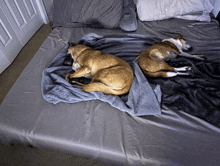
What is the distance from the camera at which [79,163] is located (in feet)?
5.08

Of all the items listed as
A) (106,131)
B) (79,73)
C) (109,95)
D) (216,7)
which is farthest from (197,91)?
(216,7)

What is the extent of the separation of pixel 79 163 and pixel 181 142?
112 centimetres

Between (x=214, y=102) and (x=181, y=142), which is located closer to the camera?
(x=181, y=142)

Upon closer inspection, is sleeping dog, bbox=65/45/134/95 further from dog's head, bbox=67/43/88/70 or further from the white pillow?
the white pillow

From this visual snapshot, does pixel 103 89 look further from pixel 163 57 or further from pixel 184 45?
pixel 184 45

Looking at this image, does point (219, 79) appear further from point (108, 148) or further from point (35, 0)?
point (35, 0)

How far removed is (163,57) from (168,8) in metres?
1.14

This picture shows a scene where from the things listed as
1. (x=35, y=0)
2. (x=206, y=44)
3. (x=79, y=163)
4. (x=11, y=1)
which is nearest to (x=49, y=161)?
(x=79, y=163)

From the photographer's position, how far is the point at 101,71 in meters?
1.46

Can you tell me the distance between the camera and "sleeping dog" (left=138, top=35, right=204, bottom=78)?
1603 mm

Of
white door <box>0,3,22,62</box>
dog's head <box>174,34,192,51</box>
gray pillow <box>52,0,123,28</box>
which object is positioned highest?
gray pillow <box>52,0,123,28</box>

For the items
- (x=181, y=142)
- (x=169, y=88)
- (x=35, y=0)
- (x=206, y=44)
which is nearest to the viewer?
(x=181, y=142)

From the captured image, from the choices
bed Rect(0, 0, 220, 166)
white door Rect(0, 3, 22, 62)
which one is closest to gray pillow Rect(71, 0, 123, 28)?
bed Rect(0, 0, 220, 166)

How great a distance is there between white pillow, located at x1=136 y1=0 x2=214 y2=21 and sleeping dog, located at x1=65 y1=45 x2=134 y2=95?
1.38 metres
